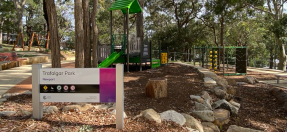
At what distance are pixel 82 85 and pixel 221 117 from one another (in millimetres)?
3546

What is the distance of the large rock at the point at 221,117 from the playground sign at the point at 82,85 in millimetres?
2689

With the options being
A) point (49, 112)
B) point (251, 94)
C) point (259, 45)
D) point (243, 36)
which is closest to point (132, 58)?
point (251, 94)

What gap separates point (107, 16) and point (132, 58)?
16.1 meters

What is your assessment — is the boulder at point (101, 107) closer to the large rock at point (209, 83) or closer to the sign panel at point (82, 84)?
the sign panel at point (82, 84)

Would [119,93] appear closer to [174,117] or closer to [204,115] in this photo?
[174,117]

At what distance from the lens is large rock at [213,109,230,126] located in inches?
197

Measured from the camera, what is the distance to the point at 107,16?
26.5 metres

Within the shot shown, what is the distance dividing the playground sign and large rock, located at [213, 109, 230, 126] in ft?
8.82

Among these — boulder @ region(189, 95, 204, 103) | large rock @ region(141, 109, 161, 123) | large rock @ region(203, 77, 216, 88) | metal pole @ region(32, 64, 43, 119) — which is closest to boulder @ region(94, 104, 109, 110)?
large rock @ region(141, 109, 161, 123)

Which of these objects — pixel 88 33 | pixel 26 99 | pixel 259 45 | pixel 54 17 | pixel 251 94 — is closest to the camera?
pixel 26 99

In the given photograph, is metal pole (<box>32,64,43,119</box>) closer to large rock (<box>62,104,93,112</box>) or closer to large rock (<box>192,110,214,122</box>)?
large rock (<box>62,104,93,112</box>)

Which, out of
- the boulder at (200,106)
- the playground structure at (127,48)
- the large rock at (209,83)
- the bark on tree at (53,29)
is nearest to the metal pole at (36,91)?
the bark on tree at (53,29)

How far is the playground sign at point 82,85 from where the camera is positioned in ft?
10.7

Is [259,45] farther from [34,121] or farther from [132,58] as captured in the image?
[34,121]
